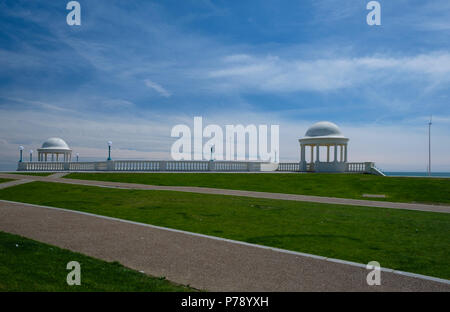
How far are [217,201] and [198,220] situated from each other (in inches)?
177

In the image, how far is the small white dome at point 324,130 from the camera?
3847cm

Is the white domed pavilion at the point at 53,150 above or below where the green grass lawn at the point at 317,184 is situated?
above

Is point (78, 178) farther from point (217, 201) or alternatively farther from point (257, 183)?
point (217, 201)

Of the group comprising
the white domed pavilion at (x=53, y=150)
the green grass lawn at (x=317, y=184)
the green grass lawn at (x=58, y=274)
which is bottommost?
the green grass lawn at (x=58, y=274)

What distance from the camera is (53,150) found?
48.2 m

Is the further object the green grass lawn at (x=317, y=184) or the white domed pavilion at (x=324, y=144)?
the white domed pavilion at (x=324, y=144)

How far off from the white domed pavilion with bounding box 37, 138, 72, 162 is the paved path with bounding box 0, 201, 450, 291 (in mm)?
42243

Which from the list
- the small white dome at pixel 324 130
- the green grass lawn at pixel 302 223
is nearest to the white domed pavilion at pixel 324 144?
the small white dome at pixel 324 130

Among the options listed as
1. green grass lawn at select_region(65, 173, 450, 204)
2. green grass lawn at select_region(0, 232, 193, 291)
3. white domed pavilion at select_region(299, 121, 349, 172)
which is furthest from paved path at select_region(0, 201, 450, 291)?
white domed pavilion at select_region(299, 121, 349, 172)

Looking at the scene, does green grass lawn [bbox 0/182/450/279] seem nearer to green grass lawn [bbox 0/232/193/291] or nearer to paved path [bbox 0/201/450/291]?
paved path [bbox 0/201/450/291]

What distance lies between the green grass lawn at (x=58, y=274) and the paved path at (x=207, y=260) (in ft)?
1.16

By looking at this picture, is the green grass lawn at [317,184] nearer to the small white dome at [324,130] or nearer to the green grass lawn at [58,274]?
the small white dome at [324,130]

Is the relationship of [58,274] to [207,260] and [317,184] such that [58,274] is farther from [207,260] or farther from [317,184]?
[317,184]
